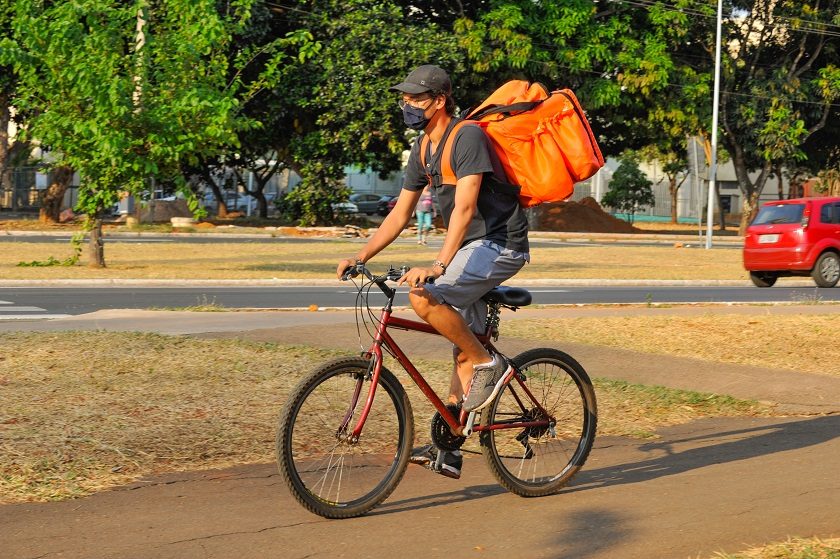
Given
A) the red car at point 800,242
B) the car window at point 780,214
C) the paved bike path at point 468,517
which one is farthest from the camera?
the car window at point 780,214

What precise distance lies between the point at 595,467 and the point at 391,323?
176 centimetres

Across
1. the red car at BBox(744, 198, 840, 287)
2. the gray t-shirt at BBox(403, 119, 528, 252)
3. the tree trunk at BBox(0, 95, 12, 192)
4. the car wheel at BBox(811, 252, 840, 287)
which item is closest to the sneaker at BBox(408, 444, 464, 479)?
the gray t-shirt at BBox(403, 119, 528, 252)

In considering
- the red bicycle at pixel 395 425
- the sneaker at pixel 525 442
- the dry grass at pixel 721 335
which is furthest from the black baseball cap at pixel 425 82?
the dry grass at pixel 721 335

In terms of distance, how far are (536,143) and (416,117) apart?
0.56m

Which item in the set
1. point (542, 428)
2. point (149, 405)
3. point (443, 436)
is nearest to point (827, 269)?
point (149, 405)

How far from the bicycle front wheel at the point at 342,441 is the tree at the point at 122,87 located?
1565 cm

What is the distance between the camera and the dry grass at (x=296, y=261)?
22.7 m

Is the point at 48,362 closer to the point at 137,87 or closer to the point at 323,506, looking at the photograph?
the point at 323,506

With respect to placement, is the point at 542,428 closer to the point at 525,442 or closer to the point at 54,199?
the point at 525,442

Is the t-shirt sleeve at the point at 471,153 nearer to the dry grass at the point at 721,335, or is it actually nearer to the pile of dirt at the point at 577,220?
the dry grass at the point at 721,335

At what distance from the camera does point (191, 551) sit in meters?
5.14

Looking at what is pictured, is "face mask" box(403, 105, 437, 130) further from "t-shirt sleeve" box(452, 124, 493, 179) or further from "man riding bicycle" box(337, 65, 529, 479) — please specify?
"t-shirt sleeve" box(452, 124, 493, 179)

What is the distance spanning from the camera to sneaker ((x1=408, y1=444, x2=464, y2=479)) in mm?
6070

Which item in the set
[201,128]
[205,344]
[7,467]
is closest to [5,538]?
[7,467]
